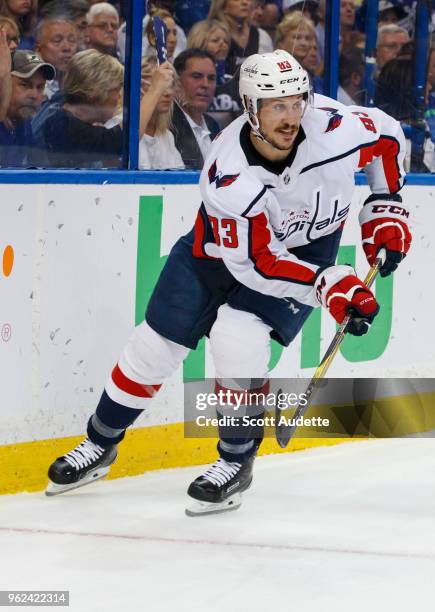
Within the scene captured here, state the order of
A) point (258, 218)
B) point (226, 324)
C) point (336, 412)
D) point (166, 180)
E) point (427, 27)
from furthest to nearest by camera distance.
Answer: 1. point (427, 27)
2. point (336, 412)
3. point (166, 180)
4. point (226, 324)
5. point (258, 218)

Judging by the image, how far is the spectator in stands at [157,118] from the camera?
4.16m

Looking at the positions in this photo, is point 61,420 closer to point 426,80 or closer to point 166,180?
point 166,180

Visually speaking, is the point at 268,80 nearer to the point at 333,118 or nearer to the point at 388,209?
the point at 333,118

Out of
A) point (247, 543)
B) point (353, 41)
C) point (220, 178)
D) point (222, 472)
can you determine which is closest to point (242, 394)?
→ point (222, 472)

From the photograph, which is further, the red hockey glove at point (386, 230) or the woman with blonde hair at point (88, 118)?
the woman with blonde hair at point (88, 118)

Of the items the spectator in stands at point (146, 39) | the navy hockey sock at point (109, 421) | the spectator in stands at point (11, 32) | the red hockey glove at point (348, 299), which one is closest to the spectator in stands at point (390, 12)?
the spectator in stands at point (146, 39)

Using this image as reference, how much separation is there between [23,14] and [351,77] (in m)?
1.43

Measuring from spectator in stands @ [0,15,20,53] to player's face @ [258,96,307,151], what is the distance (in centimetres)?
78

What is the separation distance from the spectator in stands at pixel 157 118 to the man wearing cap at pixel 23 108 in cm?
37

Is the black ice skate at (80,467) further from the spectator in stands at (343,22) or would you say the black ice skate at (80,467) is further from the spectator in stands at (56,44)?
the spectator in stands at (343,22)

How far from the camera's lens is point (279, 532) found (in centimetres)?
344

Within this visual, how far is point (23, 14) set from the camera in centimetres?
376

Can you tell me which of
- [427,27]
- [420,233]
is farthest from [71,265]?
A: [427,27]

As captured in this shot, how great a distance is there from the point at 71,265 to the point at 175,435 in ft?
2.17
